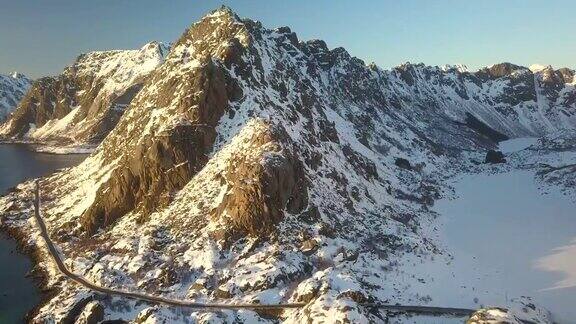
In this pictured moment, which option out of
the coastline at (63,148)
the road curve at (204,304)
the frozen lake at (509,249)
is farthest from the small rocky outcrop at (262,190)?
the coastline at (63,148)

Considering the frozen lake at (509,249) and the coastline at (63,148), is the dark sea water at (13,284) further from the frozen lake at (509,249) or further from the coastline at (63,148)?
the coastline at (63,148)

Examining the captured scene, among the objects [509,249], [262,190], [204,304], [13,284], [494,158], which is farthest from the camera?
[494,158]

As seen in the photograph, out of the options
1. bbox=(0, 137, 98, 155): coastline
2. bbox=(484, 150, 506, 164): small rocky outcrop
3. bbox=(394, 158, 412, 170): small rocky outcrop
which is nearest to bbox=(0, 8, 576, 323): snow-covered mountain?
bbox=(394, 158, 412, 170): small rocky outcrop

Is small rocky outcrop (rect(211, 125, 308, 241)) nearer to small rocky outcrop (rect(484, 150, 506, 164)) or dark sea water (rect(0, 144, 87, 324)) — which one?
dark sea water (rect(0, 144, 87, 324))

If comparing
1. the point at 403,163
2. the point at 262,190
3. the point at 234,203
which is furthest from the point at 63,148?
the point at 262,190

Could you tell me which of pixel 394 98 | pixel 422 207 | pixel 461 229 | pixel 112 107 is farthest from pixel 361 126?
pixel 112 107

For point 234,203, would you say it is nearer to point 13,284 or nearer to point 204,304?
point 204,304
